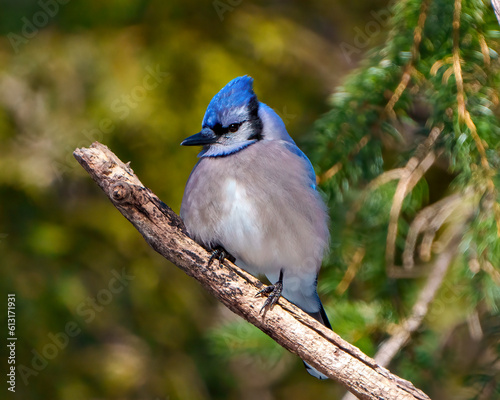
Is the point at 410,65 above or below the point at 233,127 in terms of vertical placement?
above

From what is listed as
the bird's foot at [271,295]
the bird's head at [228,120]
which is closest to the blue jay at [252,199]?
the bird's head at [228,120]

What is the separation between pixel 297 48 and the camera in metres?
3.18

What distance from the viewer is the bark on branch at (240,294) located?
1.83m

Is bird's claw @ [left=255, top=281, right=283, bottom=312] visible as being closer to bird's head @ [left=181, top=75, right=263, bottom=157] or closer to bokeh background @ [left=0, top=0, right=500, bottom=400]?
bird's head @ [left=181, top=75, right=263, bottom=157]

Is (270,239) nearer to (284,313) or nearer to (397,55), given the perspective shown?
(284,313)

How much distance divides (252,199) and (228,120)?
365 millimetres

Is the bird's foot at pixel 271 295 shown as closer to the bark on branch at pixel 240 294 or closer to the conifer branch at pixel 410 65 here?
the bark on branch at pixel 240 294

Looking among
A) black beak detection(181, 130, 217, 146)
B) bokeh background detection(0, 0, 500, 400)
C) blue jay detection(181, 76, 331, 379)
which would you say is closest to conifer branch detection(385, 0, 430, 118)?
blue jay detection(181, 76, 331, 379)

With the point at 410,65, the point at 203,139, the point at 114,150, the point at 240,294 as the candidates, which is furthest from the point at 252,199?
the point at 114,150

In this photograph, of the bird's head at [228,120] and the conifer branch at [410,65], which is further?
the bird's head at [228,120]

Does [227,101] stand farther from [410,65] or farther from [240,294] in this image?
[240,294]

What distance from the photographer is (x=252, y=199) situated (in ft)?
7.52

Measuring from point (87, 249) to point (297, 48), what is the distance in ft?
4.41

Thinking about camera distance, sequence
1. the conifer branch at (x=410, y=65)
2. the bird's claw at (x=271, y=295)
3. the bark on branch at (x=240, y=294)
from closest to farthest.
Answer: the bark on branch at (x=240, y=294) < the bird's claw at (x=271, y=295) < the conifer branch at (x=410, y=65)
